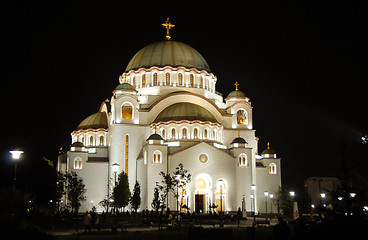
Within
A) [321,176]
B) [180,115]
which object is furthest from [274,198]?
[321,176]

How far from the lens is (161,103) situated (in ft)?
182

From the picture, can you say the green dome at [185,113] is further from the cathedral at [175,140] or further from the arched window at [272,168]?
the arched window at [272,168]

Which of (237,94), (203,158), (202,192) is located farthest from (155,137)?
(237,94)

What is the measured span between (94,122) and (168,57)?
11471 millimetres

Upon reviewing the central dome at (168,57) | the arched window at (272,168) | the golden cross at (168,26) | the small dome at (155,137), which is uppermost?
the golden cross at (168,26)

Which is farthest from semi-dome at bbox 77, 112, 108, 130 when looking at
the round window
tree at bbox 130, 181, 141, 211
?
tree at bbox 130, 181, 141, 211

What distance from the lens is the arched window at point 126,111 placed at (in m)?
53.7

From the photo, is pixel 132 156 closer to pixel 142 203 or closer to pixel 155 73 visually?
pixel 142 203

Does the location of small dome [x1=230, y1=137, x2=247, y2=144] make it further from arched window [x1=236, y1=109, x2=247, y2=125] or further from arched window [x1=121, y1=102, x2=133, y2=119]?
arched window [x1=121, y1=102, x2=133, y2=119]

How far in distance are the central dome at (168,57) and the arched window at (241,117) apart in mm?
7004

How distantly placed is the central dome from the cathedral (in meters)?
0.12

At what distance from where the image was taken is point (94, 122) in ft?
194

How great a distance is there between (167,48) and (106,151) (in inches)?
565

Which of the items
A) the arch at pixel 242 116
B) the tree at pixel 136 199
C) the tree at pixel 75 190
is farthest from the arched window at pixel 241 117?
the tree at pixel 75 190
